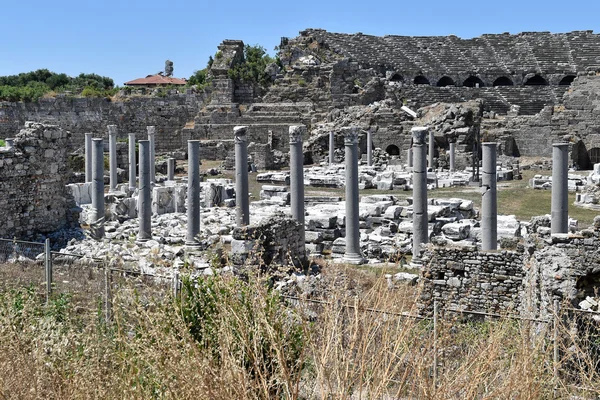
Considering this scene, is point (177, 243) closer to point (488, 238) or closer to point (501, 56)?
point (488, 238)

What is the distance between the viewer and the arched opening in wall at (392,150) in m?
41.0

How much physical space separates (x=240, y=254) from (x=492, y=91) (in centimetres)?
4027

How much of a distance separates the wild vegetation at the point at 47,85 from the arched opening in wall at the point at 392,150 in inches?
674

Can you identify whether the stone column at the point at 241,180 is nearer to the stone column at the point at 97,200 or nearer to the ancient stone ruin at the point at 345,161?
the ancient stone ruin at the point at 345,161

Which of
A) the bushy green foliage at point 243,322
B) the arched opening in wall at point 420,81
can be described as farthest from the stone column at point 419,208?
the arched opening in wall at point 420,81

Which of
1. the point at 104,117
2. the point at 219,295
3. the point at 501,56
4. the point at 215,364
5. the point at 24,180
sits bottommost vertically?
the point at 215,364

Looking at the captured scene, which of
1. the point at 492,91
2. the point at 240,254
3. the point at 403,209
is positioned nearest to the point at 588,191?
the point at 403,209

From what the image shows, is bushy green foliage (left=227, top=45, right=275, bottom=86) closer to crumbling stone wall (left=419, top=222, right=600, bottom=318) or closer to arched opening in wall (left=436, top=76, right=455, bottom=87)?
arched opening in wall (left=436, top=76, right=455, bottom=87)

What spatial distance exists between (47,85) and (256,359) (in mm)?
55364

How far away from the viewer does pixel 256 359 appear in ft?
16.5

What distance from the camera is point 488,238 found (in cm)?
1373

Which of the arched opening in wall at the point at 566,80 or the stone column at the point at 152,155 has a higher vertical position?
the arched opening in wall at the point at 566,80

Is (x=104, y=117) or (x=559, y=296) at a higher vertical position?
(x=104, y=117)

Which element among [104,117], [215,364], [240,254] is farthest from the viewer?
[104,117]
